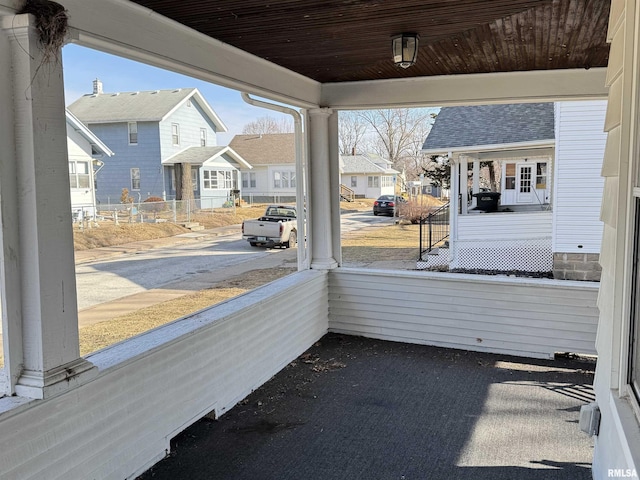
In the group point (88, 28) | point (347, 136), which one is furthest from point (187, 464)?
point (347, 136)

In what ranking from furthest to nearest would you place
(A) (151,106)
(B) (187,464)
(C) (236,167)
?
(C) (236,167) < (A) (151,106) < (B) (187,464)

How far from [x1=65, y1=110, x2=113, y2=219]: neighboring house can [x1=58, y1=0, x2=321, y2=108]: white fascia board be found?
1.35 metres

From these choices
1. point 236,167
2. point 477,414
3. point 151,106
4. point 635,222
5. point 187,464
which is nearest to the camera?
point 635,222

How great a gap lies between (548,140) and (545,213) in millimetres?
1242

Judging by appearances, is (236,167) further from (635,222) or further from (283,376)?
(635,222)

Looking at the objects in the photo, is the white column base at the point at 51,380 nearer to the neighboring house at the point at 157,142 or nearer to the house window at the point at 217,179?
the neighboring house at the point at 157,142

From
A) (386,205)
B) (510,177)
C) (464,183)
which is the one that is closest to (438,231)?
(510,177)

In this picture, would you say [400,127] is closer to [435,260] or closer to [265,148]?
[265,148]

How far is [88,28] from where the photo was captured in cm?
216

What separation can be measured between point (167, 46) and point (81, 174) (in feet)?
6.48

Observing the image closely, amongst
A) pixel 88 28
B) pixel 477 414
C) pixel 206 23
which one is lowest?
pixel 477 414

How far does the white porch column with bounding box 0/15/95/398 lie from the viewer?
6.30 feet

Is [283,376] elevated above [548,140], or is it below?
below

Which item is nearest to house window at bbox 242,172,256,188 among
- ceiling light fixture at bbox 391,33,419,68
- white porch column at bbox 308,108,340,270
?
white porch column at bbox 308,108,340,270
